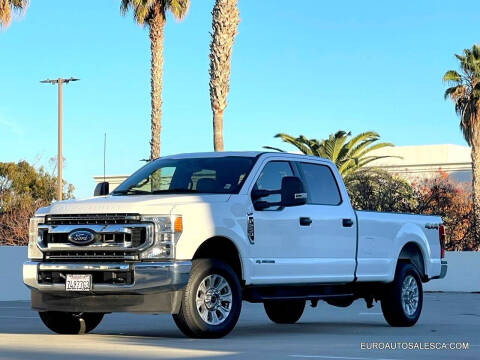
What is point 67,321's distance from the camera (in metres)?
14.3

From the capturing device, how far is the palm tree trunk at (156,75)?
44.3 m

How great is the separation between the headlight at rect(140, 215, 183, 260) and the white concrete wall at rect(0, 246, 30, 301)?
1683 centimetres

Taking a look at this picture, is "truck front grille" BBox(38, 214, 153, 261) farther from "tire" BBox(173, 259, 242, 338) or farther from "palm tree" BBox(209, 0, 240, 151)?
"palm tree" BBox(209, 0, 240, 151)

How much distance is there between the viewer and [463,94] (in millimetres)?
53000

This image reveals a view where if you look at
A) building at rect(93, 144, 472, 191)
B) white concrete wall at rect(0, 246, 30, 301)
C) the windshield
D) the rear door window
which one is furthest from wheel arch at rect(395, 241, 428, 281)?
building at rect(93, 144, 472, 191)

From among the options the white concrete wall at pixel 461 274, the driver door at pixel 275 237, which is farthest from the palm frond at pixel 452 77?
the driver door at pixel 275 237

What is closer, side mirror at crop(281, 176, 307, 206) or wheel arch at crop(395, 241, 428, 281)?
side mirror at crop(281, 176, 307, 206)

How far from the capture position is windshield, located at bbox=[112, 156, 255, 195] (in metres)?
14.1

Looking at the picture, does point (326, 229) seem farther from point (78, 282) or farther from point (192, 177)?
point (78, 282)

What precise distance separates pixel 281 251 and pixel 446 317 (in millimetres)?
6555

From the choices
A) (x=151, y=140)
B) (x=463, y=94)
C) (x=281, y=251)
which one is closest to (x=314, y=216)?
(x=281, y=251)

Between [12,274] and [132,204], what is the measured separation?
1696 cm

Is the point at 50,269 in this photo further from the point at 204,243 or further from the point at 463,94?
the point at 463,94

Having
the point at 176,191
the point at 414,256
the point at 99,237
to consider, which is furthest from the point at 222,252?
the point at 414,256
